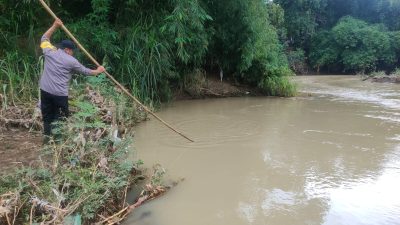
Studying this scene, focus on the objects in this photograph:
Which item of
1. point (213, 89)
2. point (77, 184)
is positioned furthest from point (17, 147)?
point (213, 89)

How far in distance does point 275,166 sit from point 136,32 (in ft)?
14.6

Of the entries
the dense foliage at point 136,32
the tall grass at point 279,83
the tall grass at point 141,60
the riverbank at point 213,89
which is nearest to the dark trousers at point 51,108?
the dense foliage at point 136,32

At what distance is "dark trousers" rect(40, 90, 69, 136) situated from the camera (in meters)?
4.38

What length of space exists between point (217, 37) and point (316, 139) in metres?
5.03

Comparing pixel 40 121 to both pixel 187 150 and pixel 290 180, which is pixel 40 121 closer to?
pixel 187 150

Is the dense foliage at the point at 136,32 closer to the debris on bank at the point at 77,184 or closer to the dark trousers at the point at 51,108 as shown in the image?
the dark trousers at the point at 51,108

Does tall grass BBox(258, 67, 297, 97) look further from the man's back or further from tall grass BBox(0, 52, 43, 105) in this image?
the man's back

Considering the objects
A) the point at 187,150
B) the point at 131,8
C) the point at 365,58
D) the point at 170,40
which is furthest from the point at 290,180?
the point at 365,58

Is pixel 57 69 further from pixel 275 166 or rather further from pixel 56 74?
pixel 275 166

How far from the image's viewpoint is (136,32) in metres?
7.96

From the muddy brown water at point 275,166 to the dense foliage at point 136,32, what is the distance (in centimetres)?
107

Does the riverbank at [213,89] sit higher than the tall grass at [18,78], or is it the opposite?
the tall grass at [18,78]

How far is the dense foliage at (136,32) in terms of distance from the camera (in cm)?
737

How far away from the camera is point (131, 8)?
826 cm
